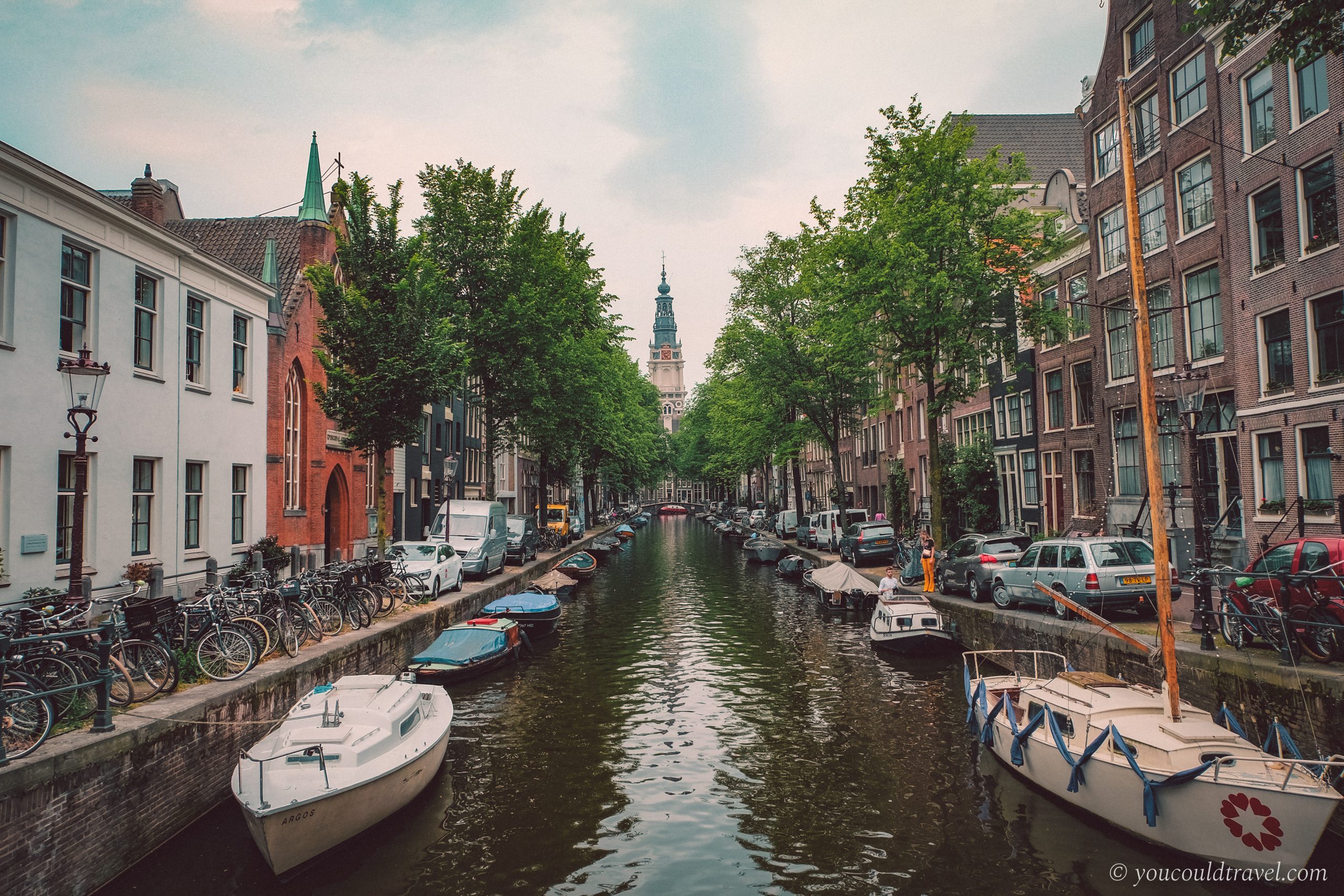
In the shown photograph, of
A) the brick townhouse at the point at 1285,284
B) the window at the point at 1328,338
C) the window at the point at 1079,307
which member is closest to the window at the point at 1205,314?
the brick townhouse at the point at 1285,284

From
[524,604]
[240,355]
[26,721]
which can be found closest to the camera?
[26,721]

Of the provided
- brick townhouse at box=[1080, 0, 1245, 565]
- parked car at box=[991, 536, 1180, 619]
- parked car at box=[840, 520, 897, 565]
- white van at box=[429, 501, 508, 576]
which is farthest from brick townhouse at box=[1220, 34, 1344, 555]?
white van at box=[429, 501, 508, 576]

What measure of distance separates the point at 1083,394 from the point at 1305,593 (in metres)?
20.4

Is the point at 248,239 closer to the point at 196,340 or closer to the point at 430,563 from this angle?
the point at 196,340

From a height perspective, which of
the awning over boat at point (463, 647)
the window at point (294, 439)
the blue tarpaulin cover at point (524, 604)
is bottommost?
the awning over boat at point (463, 647)

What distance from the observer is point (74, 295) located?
16188 mm

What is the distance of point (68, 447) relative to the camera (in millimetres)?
15586

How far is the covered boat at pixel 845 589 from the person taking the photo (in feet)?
88.9

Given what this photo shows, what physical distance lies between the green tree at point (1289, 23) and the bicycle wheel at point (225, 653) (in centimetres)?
1582

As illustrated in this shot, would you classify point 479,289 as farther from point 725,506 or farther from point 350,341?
point 725,506

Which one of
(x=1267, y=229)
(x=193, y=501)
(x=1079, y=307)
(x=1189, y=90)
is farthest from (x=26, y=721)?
(x=1079, y=307)

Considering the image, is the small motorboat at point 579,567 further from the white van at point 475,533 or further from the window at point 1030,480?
the window at point 1030,480

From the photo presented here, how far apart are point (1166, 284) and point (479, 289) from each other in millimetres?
24750

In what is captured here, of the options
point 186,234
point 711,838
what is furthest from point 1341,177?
point 186,234
